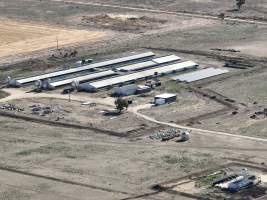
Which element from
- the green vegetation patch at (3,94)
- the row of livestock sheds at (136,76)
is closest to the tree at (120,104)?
the row of livestock sheds at (136,76)

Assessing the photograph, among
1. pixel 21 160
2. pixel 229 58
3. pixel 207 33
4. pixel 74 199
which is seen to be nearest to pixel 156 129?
pixel 21 160

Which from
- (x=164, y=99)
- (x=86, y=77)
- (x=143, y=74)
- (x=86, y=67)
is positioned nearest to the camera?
(x=164, y=99)

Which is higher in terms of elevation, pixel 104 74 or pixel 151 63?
pixel 151 63

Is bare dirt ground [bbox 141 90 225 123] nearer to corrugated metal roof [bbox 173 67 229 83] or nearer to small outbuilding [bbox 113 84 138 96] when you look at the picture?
small outbuilding [bbox 113 84 138 96]

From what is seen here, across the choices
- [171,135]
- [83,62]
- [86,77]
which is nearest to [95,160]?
[171,135]

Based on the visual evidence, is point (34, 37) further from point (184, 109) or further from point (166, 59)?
point (184, 109)

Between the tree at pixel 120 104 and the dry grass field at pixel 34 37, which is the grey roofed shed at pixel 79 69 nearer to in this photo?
the dry grass field at pixel 34 37

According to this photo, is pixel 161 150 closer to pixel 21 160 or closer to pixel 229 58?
pixel 21 160
